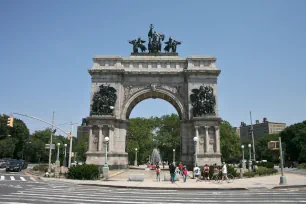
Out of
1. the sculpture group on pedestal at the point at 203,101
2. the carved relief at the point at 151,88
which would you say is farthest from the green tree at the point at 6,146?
the sculpture group on pedestal at the point at 203,101

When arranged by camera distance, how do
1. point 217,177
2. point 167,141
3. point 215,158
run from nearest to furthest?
point 217,177
point 215,158
point 167,141

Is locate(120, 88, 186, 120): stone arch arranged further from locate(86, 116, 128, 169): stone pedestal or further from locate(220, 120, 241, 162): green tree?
locate(220, 120, 241, 162): green tree

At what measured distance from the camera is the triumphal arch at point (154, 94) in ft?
114

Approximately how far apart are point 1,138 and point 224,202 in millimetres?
76280

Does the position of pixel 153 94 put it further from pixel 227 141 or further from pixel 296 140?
pixel 296 140

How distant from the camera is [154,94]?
38.8 meters

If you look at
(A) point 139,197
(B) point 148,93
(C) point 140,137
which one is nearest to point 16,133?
(C) point 140,137

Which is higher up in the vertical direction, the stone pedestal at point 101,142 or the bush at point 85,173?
the stone pedestal at point 101,142

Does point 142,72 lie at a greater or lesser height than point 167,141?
greater

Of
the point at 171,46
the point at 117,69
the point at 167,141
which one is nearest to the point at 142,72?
the point at 117,69

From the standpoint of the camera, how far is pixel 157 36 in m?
41.0

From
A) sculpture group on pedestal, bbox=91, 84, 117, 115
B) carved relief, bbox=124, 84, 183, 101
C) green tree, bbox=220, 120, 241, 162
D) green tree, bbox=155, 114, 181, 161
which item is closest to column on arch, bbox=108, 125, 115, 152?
sculpture group on pedestal, bbox=91, 84, 117, 115

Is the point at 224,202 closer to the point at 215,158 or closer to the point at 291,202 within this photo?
the point at 291,202

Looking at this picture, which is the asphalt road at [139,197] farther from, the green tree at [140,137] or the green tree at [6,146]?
the green tree at [6,146]
